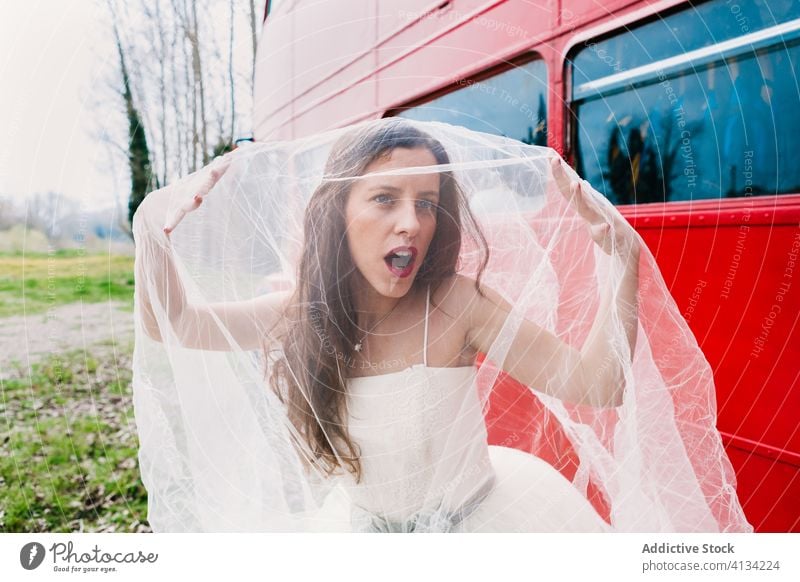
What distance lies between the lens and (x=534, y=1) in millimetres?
1229

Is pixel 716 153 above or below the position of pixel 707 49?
below

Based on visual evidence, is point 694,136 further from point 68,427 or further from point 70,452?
point 70,452

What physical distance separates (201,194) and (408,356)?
0.52 m

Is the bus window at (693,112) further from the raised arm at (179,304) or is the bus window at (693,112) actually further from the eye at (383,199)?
the raised arm at (179,304)

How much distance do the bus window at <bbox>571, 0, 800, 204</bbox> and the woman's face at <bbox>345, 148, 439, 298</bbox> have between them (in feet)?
1.41

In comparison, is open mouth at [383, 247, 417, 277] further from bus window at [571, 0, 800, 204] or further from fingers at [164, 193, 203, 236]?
bus window at [571, 0, 800, 204]

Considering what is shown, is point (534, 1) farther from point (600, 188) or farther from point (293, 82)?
point (293, 82)

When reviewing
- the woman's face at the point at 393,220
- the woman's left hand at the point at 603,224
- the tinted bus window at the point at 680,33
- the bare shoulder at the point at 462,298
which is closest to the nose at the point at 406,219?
the woman's face at the point at 393,220

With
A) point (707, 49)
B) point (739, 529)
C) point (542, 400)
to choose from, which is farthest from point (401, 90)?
point (739, 529)

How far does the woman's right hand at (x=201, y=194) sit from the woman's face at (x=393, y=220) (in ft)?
0.92

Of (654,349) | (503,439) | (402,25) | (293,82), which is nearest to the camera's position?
(654,349)

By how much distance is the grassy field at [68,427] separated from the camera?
4.80 ft

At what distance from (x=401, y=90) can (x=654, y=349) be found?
3.05ft

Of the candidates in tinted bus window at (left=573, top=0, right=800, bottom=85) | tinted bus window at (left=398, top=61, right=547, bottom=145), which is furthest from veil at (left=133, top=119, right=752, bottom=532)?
tinted bus window at (left=573, top=0, right=800, bottom=85)
